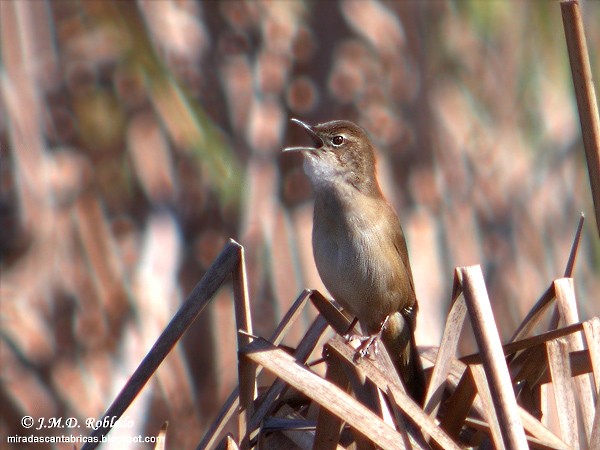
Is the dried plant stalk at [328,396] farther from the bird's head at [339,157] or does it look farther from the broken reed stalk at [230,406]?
the bird's head at [339,157]

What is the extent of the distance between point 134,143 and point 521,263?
2.40 m

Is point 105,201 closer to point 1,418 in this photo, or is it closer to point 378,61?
point 1,418

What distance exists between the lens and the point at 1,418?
385cm

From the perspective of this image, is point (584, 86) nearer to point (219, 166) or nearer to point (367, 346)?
point (367, 346)

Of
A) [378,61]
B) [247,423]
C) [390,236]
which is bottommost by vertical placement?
[247,423]

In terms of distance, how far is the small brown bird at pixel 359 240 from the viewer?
130 inches

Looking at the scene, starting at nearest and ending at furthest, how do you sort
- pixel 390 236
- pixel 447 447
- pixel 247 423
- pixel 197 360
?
pixel 447 447 → pixel 247 423 → pixel 390 236 → pixel 197 360

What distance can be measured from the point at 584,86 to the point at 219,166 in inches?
86.5

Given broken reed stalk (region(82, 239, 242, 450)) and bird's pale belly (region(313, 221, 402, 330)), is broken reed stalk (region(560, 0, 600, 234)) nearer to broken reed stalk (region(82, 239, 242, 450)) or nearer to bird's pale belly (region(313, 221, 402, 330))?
broken reed stalk (region(82, 239, 242, 450))

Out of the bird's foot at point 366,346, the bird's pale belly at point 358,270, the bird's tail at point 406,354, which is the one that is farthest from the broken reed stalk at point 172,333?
the bird's pale belly at point 358,270

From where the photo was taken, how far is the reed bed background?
150 inches

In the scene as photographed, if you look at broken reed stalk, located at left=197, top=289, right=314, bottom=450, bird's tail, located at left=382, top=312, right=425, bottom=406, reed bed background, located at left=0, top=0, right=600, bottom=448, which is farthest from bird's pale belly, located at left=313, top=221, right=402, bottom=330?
reed bed background, located at left=0, top=0, right=600, bottom=448

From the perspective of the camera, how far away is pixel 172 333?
85.2 inches

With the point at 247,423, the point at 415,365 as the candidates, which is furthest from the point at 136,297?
the point at 247,423
